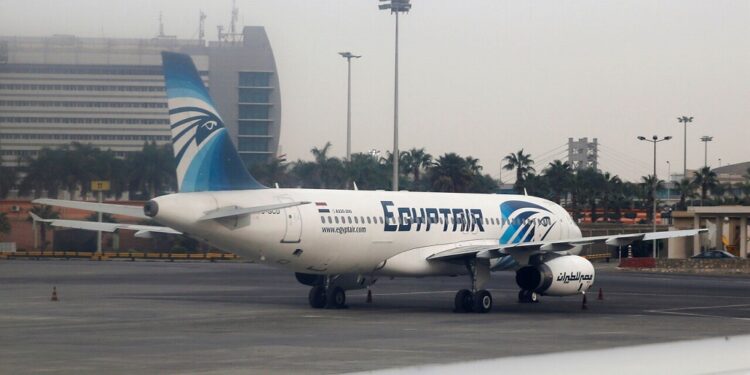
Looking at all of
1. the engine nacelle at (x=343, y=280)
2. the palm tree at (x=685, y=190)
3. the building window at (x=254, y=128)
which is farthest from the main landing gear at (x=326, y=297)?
the palm tree at (x=685, y=190)

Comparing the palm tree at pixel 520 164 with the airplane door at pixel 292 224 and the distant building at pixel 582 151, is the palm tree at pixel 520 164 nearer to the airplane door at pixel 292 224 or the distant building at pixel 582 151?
the distant building at pixel 582 151

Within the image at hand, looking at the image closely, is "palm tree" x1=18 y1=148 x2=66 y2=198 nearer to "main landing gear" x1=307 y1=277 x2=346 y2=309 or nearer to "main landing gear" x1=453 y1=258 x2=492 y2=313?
"main landing gear" x1=307 y1=277 x2=346 y2=309

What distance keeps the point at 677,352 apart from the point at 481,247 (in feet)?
94.3

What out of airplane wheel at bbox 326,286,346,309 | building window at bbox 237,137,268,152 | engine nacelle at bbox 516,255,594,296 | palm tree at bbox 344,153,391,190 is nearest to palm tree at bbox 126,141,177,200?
airplane wheel at bbox 326,286,346,309

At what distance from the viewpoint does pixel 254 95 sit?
4722cm

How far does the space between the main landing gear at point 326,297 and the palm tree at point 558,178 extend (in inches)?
2942

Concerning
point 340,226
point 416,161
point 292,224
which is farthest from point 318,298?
point 416,161

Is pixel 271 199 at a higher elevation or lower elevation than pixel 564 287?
higher

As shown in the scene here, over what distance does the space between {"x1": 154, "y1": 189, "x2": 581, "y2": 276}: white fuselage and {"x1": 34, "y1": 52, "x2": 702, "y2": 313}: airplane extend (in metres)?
0.04

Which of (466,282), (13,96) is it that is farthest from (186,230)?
(466,282)

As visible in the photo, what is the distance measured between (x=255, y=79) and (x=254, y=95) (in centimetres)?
385

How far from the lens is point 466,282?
190 feet

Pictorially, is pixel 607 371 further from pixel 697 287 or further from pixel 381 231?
pixel 697 287

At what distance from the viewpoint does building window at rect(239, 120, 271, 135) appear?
4371 cm
